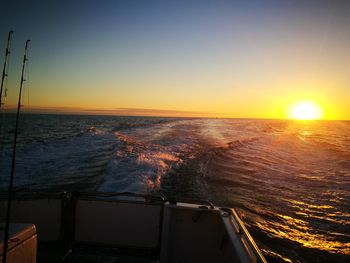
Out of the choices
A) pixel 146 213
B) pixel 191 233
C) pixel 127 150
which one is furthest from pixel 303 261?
pixel 127 150

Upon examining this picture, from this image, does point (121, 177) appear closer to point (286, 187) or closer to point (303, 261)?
point (286, 187)

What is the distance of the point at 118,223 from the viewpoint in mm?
4051

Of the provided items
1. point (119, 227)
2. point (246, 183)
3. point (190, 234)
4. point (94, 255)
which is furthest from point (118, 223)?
point (246, 183)

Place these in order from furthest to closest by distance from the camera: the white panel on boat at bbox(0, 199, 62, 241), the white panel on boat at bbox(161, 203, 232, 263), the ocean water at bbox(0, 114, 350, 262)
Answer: the ocean water at bbox(0, 114, 350, 262), the white panel on boat at bbox(0, 199, 62, 241), the white panel on boat at bbox(161, 203, 232, 263)

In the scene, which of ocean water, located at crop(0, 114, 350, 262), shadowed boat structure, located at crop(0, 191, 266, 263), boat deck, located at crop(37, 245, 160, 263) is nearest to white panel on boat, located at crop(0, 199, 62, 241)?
shadowed boat structure, located at crop(0, 191, 266, 263)

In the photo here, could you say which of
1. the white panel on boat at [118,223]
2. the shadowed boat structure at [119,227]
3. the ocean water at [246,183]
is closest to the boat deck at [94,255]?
the shadowed boat structure at [119,227]

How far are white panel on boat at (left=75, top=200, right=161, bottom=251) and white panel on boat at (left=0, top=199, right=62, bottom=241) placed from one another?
1.00ft

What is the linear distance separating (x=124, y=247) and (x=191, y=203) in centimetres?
128

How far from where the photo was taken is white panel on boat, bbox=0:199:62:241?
391 cm

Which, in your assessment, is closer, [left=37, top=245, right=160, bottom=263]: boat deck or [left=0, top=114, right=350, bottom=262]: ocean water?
[left=37, top=245, right=160, bottom=263]: boat deck

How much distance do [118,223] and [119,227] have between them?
0.21 ft

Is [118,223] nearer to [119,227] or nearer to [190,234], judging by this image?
[119,227]

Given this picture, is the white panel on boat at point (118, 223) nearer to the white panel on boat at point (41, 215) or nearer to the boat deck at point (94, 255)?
the boat deck at point (94, 255)

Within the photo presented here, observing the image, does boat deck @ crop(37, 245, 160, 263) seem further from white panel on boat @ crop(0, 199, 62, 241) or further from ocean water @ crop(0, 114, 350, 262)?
ocean water @ crop(0, 114, 350, 262)
